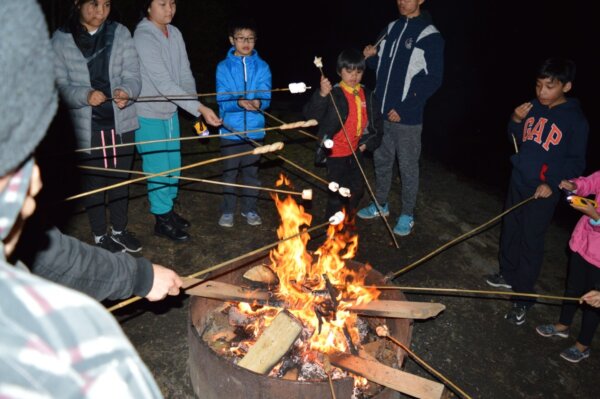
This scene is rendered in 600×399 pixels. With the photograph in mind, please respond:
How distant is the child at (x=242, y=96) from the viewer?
5285mm

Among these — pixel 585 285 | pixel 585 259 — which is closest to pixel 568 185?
pixel 585 259

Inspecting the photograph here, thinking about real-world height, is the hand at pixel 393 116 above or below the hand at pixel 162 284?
above

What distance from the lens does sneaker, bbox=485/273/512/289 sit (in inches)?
211

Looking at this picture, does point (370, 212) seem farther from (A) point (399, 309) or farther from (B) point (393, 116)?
(A) point (399, 309)

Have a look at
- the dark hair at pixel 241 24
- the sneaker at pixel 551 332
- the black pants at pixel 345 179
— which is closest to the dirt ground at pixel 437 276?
the sneaker at pixel 551 332

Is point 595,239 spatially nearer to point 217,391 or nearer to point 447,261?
point 447,261

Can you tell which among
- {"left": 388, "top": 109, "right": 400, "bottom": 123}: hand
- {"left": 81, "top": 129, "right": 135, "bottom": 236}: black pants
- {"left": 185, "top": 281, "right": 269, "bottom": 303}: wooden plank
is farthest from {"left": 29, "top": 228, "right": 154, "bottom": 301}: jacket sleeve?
{"left": 388, "top": 109, "right": 400, "bottom": 123}: hand

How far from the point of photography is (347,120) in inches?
216

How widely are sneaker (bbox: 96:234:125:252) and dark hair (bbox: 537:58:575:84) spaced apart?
16.6 ft

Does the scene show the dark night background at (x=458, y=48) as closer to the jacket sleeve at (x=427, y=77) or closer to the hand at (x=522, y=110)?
the jacket sleeve at (x=427, y=77)

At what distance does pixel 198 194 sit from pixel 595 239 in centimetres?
522

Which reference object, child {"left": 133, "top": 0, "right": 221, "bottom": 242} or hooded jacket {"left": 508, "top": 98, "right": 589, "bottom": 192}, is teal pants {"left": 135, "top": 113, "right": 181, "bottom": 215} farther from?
hooded jacket {"left": 508, "top": 98, "right": 589, "bottom": 192}

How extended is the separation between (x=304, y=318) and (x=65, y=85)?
10.8 feet

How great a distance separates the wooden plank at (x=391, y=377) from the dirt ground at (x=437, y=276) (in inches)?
48.4
